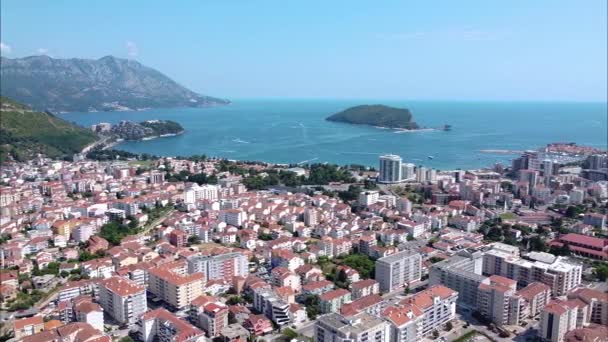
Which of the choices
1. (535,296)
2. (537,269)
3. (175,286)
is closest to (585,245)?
(537,269)

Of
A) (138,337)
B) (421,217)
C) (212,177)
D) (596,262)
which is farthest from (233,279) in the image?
(212,177)

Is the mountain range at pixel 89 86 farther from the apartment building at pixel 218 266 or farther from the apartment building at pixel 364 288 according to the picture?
the apartment building at pixel 364 288

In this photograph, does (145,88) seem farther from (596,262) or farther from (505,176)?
(596,262)

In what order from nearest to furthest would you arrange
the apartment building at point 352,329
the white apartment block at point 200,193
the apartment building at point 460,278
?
the apartment building at point 352,329 < the apartment building at point 460,278 < the white apartment block at point 200,193

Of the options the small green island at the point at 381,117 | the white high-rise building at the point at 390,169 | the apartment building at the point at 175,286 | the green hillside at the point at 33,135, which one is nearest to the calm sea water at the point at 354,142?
the small green island at the point at 381,117

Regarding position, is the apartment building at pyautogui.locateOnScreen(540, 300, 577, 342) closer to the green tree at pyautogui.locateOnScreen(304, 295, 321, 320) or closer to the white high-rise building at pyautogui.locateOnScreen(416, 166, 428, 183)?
the green tree at pyautogui.locateOnScreen(304, 295, 321, 320)

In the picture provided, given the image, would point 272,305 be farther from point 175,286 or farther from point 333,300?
point 175,286
